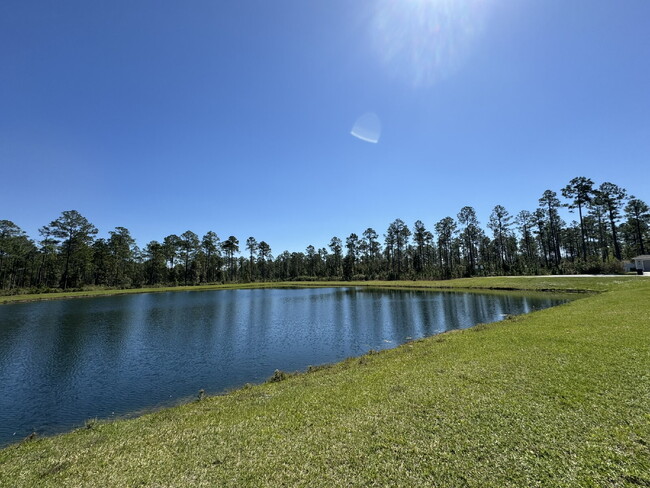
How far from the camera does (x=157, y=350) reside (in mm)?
18453

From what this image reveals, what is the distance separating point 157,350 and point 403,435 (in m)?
18.0

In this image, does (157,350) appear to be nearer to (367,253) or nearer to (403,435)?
(403,435)

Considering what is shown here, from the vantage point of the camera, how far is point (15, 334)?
75.4 feet

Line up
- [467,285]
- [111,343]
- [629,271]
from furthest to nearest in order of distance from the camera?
1. [467,285]
2. [629,271]
3. [111,343]

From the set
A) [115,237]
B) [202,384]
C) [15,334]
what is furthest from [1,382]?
[115,237]

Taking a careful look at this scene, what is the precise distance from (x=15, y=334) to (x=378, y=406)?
1212 inches

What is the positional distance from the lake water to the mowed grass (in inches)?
145

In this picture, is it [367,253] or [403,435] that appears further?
[367,253]

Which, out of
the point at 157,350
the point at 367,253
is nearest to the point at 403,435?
the point at 157,350

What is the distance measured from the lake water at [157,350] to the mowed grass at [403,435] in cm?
367

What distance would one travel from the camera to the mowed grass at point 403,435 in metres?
4.59

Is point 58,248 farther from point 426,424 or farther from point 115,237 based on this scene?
point 426,424

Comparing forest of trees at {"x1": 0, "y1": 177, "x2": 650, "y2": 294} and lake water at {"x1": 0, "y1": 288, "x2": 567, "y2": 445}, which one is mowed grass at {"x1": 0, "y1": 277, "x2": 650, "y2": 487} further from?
forest of trees at {"x1": 0, "y1": 177, "x2": 650, "y2": 294}

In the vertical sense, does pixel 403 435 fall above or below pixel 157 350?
above
